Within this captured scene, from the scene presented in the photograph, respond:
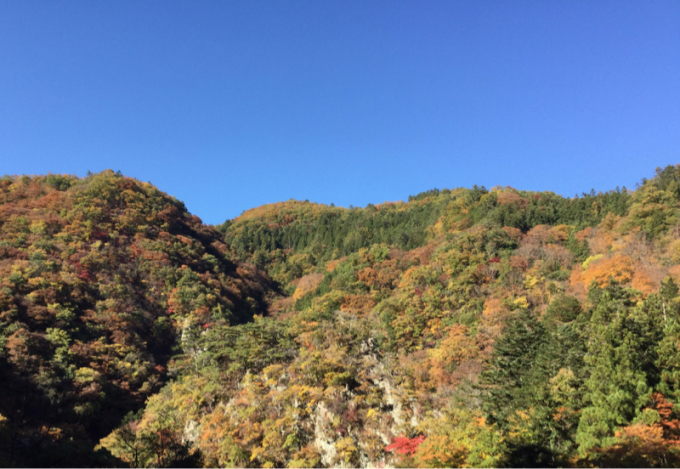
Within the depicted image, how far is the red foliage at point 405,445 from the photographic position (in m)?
27.1

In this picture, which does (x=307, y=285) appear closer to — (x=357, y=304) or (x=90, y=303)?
(x=357, y=304)

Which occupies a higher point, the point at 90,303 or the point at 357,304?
the point at 90,303

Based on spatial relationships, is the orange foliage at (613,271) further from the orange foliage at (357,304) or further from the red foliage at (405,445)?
the orange foliage at (357,304)

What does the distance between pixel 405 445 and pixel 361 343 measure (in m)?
17.3

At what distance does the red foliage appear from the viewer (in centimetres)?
2711

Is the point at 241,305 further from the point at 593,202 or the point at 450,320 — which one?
the point at 593,202

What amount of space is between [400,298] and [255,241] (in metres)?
75.0

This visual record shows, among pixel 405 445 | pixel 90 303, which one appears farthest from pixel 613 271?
pixel 90 303

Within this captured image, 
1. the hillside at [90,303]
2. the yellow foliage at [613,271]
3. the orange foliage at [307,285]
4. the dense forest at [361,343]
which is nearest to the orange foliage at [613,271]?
the yellow foliage at [613,271]

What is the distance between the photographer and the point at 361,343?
4516 centimetres

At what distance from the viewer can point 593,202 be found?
61.3m

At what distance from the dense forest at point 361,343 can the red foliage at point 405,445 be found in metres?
0.24

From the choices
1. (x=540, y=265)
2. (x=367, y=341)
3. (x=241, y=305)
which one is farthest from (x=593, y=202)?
(x=241, y=305)

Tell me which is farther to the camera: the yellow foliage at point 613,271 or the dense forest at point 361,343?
the yellow foliage at point 613,271
